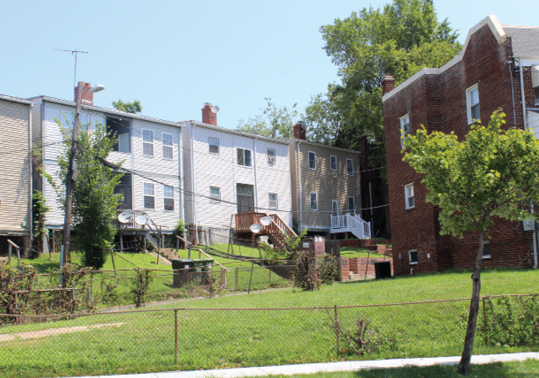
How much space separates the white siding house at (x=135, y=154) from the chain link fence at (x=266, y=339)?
17.0 m

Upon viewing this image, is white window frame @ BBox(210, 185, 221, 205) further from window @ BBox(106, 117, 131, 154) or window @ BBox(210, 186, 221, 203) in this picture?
window @ BBox(106, 117, 131, 154)

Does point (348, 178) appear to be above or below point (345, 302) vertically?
above

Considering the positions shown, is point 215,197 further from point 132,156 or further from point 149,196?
point 132,156

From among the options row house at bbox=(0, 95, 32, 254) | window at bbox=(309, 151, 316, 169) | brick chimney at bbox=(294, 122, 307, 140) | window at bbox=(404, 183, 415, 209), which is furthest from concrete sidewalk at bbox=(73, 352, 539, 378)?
brick chimney at bbox=(294, 122, 307, 140)

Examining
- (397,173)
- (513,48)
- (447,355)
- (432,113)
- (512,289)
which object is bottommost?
(447,355)

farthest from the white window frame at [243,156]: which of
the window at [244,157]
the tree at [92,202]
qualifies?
the tree at [92,202]

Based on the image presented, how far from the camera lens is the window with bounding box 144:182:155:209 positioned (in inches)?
1317

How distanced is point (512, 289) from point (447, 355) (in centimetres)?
467

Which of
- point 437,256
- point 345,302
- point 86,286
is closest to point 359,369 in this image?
point 345,302

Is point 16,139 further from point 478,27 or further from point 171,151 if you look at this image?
point 478,27

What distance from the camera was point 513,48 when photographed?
2162 centimetres

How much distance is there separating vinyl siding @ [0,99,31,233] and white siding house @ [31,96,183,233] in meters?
0.91

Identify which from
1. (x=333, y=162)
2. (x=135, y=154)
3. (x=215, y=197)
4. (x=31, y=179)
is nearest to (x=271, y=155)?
(x=215, y=197)

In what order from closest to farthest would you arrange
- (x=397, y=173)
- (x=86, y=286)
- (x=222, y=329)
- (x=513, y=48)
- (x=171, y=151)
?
(x=222, y=329) < (x=86, y=286) < (x=513, y=48) < (x=397, y=173) < (x=171, y=151)
